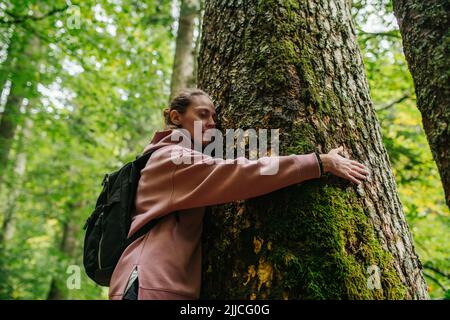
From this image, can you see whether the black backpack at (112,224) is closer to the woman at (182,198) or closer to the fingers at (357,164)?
the woman at (182,198)

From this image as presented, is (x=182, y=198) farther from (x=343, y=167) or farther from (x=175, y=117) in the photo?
(x=343, y=167)

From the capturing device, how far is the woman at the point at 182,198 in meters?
2.10

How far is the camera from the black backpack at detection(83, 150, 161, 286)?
2.37m

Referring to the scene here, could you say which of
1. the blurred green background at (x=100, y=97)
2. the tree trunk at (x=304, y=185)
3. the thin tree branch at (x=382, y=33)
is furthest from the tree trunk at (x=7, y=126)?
the tree trunk at (x=304, y=185)

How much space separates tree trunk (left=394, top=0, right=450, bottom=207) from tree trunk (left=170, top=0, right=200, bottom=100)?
14.7ft

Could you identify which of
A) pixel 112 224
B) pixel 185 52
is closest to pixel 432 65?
pixel 112 224

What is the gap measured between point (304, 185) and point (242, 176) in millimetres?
406

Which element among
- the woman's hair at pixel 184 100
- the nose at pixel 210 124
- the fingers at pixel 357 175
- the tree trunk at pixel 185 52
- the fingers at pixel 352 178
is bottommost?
the fingers at pixel 352 178

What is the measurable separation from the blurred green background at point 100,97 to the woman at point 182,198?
463cm

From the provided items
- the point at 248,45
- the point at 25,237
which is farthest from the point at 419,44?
the point at 25,237

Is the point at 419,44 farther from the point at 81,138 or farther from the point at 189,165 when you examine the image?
the point at 81,138

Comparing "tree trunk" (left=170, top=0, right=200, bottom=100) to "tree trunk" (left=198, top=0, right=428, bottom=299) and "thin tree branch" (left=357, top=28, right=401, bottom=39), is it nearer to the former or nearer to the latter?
"thin tree branch" (left=357, top=28, right=401, bottom=39)

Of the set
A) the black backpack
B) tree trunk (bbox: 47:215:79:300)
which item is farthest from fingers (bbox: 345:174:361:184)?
tree trunk (bbox: 47:215:79:300)
